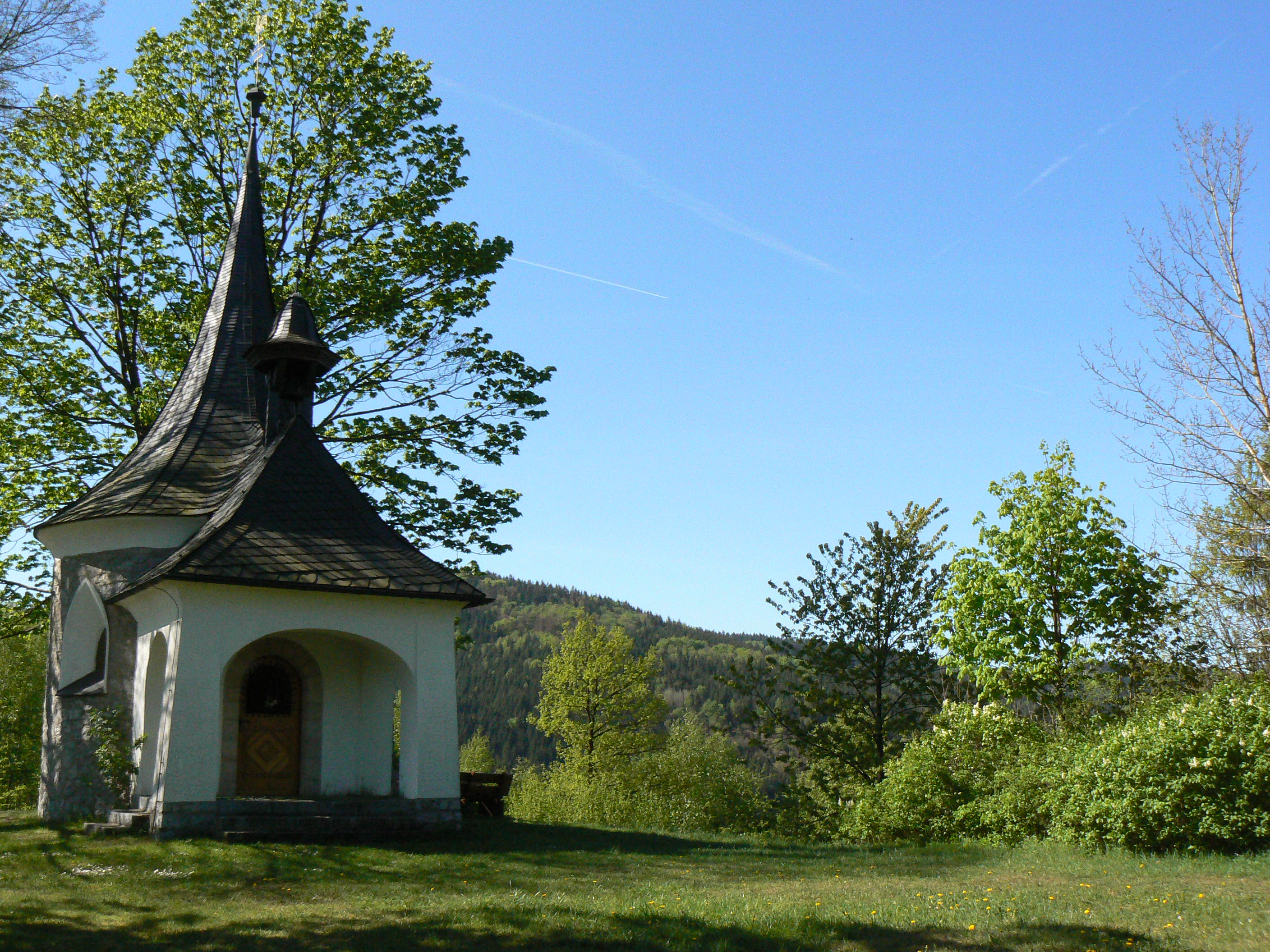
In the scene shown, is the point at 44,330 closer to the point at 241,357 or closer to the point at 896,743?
the point at 241,357

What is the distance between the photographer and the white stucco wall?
12.5 metres

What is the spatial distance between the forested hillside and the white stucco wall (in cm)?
5753

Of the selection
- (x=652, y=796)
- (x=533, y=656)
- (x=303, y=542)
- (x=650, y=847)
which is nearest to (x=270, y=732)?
(x=303, y=542)

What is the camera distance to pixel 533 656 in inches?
4107

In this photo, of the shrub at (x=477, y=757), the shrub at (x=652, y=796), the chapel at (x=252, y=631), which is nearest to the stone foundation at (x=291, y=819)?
the chapel at (x=252, y=631)

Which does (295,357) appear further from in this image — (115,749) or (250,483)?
(115,749)

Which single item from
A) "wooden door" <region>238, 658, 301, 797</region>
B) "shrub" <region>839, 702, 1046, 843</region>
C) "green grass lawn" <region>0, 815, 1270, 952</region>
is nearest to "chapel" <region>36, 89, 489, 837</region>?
"wooden door" <region>238, 658, 301, 797</region>

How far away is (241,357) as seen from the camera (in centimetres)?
1828

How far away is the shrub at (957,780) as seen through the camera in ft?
49.1

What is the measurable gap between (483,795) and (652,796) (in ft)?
26.5

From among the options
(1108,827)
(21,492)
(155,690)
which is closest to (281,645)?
(155,690)

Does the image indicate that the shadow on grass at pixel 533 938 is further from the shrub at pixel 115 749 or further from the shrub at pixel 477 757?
the shrub at pixel 477 757

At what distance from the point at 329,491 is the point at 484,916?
8805 millimetres

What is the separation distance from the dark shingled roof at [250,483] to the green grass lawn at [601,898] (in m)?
3.37
